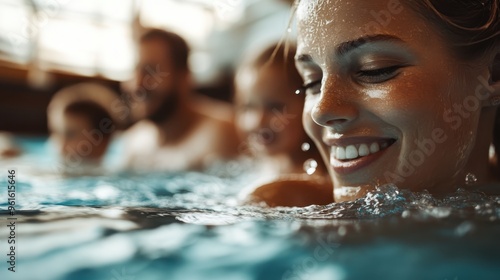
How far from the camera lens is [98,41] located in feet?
26.3

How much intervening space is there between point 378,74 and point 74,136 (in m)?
2.91

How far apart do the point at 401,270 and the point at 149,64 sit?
3143 mm

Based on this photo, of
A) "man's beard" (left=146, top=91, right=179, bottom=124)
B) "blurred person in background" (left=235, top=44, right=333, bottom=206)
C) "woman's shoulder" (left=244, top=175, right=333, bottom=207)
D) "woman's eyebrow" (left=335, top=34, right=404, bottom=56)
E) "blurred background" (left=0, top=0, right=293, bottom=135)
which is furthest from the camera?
"blurred background" (left=0, top=0, right=293, bottom=135)

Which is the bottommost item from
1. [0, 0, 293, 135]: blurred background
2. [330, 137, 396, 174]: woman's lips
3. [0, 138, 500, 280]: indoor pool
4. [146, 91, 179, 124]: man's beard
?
[0, 138, 500, 280]: indoor pool

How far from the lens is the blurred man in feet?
11.8

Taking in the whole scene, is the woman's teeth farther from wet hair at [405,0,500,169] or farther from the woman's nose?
wet hair at [405,0,500,169]

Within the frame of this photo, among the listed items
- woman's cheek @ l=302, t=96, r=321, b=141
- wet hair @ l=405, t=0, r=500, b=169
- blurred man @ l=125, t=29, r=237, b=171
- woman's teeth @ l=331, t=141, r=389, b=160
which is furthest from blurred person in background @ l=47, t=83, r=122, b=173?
wet hair @ l=405, t=0, r=500, b=169

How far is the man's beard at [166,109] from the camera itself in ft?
12.4

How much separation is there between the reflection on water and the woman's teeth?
1.02 ft

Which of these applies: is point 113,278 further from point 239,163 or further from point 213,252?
point 239,163

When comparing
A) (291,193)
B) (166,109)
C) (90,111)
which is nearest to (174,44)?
(166,109)

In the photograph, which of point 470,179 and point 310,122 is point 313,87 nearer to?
point 310,122

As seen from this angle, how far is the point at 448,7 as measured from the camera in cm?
121

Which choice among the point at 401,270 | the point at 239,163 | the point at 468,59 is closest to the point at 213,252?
the point at 401,270
